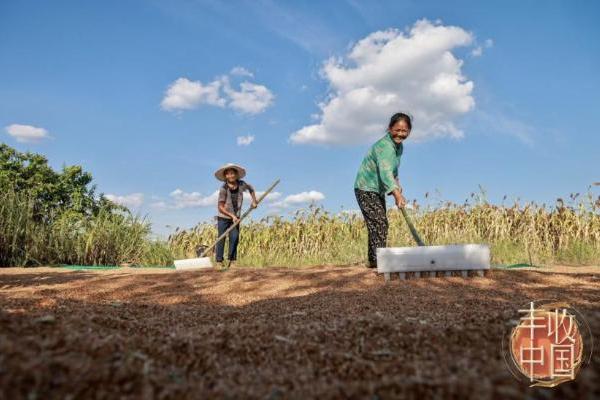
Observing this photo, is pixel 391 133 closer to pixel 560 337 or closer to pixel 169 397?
pixel 560 337

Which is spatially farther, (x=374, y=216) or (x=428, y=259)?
(x=374, y=216)

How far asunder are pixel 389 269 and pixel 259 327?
2398 mm

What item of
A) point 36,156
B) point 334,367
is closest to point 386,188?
point 334,367

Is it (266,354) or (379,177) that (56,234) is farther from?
(266,354)

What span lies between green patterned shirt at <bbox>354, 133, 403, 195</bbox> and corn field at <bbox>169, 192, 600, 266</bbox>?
3.05 meters

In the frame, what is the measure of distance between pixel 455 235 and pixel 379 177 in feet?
14.0

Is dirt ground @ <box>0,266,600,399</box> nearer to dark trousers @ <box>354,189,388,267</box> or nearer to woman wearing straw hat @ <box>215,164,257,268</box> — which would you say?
dark trousers @ <box>354,189,388,267</box>

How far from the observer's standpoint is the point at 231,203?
6598 millimetres

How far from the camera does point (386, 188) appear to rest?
4.65 metres

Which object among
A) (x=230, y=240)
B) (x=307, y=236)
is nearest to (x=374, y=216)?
(x=230, y=240)

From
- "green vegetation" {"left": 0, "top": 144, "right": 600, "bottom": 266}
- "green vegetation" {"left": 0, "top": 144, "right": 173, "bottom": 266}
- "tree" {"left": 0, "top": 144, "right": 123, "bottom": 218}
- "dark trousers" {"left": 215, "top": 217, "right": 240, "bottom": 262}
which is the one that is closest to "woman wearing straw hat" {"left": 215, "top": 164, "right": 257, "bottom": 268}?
"dark trousers" {"left": 215, "top": 217, "right": 240, "bottom": 262}

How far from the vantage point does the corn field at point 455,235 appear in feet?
25.6

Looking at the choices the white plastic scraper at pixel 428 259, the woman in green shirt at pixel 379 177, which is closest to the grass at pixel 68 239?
the woman in green shirt at pixel 379 177

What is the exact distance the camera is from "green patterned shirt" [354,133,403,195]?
4.52 m
